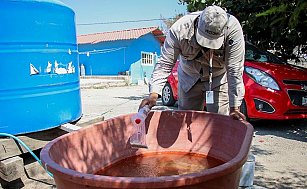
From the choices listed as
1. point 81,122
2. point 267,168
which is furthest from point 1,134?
point 267,168

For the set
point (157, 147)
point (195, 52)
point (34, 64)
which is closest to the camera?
point (195, 52)

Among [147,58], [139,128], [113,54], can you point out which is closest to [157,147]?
[139,128]

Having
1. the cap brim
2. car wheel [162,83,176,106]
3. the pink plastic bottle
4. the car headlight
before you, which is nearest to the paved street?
the car headlight

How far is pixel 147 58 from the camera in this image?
62.0 feet

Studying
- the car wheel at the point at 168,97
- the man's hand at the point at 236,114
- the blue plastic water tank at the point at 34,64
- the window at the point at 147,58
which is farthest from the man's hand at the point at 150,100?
the window at the point at 147,58

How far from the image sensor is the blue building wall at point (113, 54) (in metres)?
17.6

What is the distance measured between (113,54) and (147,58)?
2357 mm

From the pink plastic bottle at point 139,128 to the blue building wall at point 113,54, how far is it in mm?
15651

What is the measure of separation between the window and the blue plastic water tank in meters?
15.4

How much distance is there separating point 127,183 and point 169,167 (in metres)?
1.11

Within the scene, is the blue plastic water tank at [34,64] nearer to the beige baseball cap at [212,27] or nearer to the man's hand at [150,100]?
the man's hand at [150,100]

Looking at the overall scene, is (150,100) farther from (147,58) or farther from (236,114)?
(147,58)

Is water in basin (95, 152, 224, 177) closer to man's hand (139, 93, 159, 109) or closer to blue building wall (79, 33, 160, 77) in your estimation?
man's hand (139, 93, 159, 109)

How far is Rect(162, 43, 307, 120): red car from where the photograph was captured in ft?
13.7
